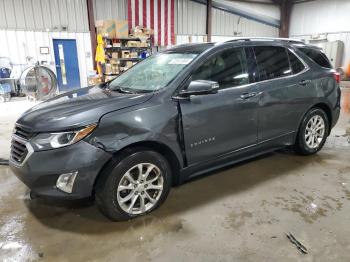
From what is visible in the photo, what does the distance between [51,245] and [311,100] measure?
3.08 metres

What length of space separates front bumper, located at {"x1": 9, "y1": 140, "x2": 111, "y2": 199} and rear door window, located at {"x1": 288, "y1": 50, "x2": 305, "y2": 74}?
2375 millimetres

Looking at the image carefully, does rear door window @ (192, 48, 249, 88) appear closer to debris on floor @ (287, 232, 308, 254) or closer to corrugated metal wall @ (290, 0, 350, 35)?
debris on floor @ (287, 232, 308, 254)

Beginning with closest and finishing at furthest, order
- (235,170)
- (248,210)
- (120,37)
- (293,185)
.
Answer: (248,210) < (293,185) < (235,170) < (120,37)

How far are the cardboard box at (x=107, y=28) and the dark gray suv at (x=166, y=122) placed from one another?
25.0 ft

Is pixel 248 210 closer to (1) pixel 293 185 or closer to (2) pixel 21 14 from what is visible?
(1) pixel 293 185

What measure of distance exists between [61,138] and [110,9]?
1018 cm

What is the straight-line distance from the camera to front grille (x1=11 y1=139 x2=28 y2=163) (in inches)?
87.7

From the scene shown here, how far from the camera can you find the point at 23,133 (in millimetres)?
2320

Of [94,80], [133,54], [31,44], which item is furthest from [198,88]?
[31,44]

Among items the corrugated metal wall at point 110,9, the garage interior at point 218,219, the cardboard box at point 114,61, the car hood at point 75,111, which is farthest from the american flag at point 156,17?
the car hood at point 75,111

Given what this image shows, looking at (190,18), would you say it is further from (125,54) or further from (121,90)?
(121,90)

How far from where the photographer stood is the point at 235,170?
3.42 metres

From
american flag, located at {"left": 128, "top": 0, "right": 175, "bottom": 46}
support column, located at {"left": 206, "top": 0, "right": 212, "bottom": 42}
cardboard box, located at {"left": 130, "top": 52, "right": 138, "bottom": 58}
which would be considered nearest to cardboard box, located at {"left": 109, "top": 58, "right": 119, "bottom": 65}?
cardboard box, located at {"left": 130, "top": 52, "right": 138, "bottom": 58}

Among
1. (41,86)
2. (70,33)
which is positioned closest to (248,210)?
(41,86)
